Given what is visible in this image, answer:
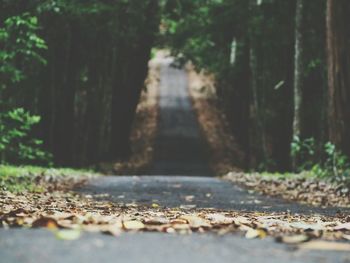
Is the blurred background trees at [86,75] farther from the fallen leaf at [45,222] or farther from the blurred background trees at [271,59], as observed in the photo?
the fallen leaf at [45,222]

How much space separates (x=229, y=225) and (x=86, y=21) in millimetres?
18070

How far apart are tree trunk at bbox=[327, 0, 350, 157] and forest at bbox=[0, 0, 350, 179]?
0.07 ft

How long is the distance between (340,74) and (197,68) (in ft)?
57.1

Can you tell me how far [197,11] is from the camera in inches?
989

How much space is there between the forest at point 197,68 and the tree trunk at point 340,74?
21mm

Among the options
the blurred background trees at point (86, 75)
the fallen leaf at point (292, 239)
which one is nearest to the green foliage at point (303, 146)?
the blurred background trees at point (86, 75)

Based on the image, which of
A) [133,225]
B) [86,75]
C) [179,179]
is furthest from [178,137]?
[133,225]

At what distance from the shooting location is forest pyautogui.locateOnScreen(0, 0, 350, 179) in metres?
16.5

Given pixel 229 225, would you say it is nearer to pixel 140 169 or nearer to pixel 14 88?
pixel 14 88

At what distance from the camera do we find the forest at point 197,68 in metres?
16.5

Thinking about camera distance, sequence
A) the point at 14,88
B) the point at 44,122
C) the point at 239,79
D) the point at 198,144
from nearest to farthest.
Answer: the point at 14,88 < the point at 44,122 < the point at 239,79 < the point at 198,144

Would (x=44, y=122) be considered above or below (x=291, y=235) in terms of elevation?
above

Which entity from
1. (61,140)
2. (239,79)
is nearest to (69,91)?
(61,140)

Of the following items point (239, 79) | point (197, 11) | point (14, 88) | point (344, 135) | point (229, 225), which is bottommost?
point (229, 225)
